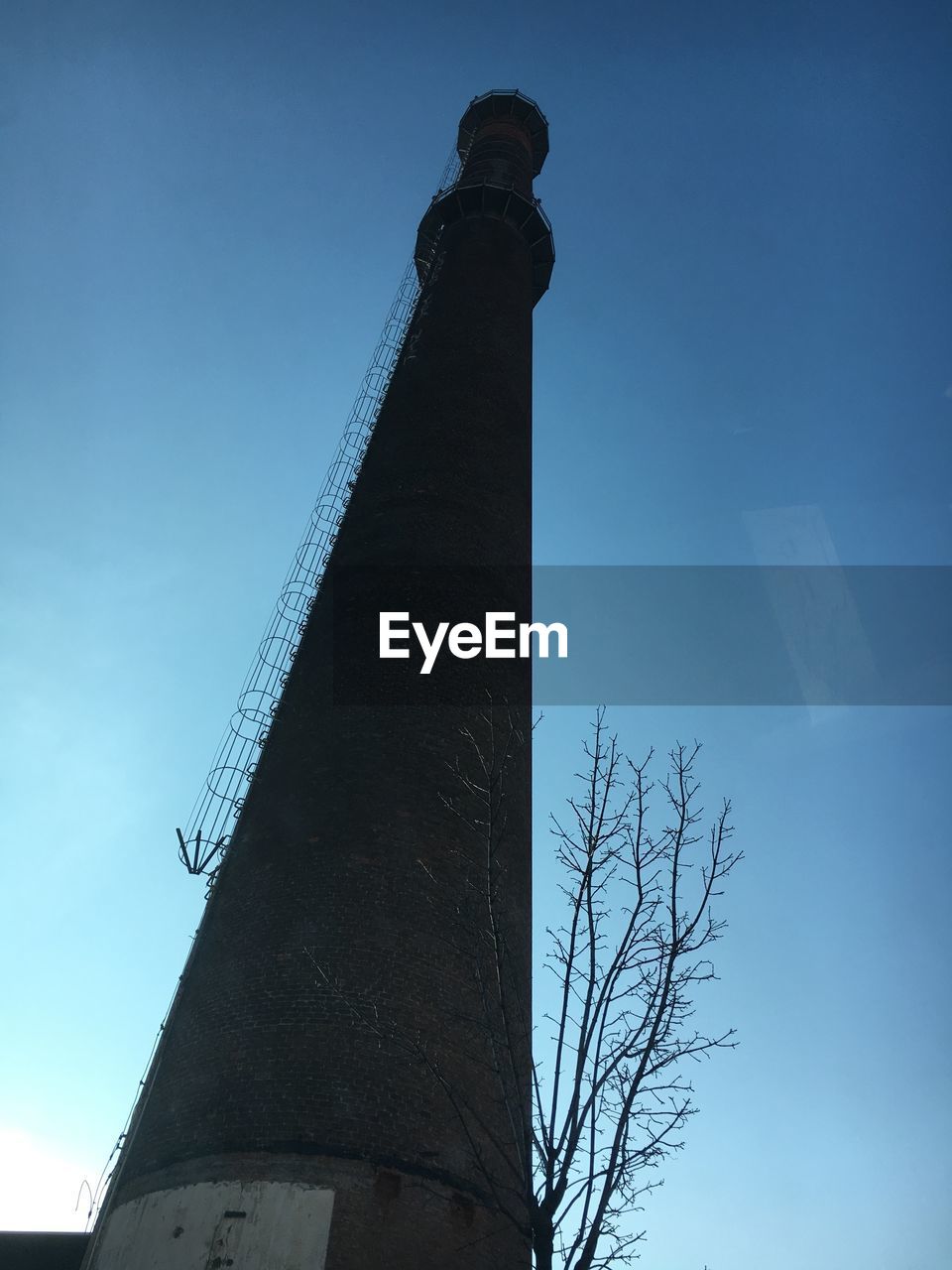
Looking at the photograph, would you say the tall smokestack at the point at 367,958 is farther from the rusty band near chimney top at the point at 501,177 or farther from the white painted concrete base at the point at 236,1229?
the rusty band near chimney top at the point at 501,177

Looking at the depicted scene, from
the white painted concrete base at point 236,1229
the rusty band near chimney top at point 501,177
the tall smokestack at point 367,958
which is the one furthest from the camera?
the rusty band near chimney top at point 501,177

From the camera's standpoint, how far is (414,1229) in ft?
29.1

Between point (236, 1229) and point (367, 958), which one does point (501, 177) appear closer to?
point (367, 958)

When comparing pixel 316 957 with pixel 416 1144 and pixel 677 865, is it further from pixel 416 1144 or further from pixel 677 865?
pixel 677 865

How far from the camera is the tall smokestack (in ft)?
29.1

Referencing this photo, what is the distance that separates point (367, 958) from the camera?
10.1m

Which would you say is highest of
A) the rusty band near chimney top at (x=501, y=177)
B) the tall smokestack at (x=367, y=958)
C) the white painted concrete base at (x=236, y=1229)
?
the rusty band near chimney top at (x=501, y=177)

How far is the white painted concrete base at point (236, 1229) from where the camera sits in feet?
27.8

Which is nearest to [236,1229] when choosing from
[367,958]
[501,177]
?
[367,958]

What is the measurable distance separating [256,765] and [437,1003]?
4431 millimetres

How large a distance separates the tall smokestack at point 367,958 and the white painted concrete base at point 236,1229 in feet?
0.06

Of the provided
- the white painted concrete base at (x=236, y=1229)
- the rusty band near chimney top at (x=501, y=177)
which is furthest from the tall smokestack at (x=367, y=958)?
the rusty band near chimney top at (x=501, y=177)

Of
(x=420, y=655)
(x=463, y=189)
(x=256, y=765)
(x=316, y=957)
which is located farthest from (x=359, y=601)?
(x=463, y=189)

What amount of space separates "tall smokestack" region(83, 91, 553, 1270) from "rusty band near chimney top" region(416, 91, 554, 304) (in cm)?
701
